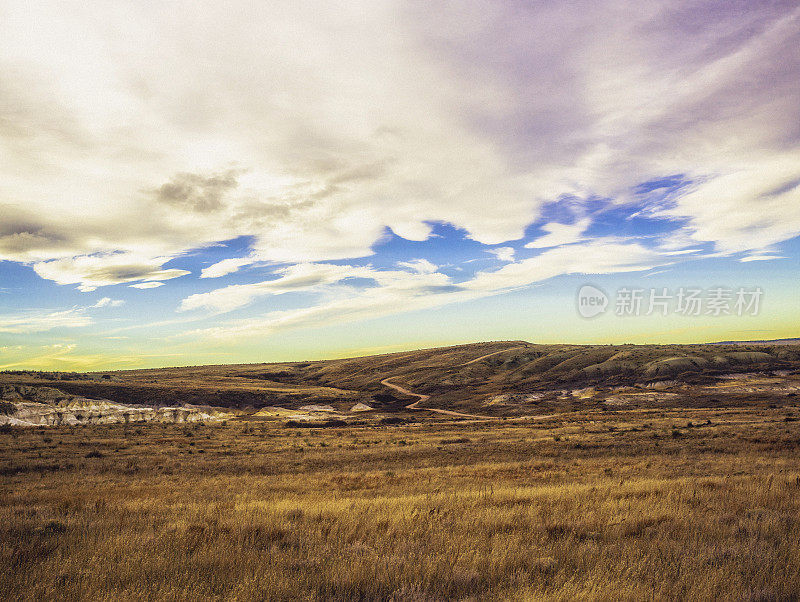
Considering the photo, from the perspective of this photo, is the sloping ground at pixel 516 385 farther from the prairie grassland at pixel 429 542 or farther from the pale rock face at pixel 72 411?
the prairie grassland at pixel 429 542

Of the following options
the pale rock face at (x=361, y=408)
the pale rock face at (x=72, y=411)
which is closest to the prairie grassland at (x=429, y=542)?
the pale rock face at (x=72, y=411)

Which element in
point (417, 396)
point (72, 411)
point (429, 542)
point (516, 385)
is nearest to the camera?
point (429, 542)

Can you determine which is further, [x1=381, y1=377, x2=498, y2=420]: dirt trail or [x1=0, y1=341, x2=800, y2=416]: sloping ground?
[x1=0, y1=341, x2=800, y2=416]: sloping ground

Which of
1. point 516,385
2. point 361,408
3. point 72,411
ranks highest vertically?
point 72,411

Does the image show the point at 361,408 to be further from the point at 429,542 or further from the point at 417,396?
the point at 429,542

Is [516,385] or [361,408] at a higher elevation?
[516,385]

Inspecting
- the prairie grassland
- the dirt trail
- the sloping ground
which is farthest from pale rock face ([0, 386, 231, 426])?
the prairie grassland

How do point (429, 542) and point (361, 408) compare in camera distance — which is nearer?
point (429, 542)

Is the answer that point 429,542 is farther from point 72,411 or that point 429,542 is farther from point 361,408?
point 361,408

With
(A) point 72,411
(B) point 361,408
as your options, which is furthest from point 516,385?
(A) point 72,411

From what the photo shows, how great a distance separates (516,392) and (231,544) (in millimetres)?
99977

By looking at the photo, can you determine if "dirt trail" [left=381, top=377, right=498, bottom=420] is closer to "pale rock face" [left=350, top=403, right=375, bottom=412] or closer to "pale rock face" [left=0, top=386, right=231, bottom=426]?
"pale rock face" [left=350, top=403, right=375, bottom=412]

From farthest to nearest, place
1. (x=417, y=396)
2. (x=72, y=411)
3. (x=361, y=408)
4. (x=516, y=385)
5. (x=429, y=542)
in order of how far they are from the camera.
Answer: (x=417, y=396) → (x=516, y=385) → (x=361, y=408) → (x=72, y=411) → (x=429, y=542)

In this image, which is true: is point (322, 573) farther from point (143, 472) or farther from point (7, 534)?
point (143, 472)
